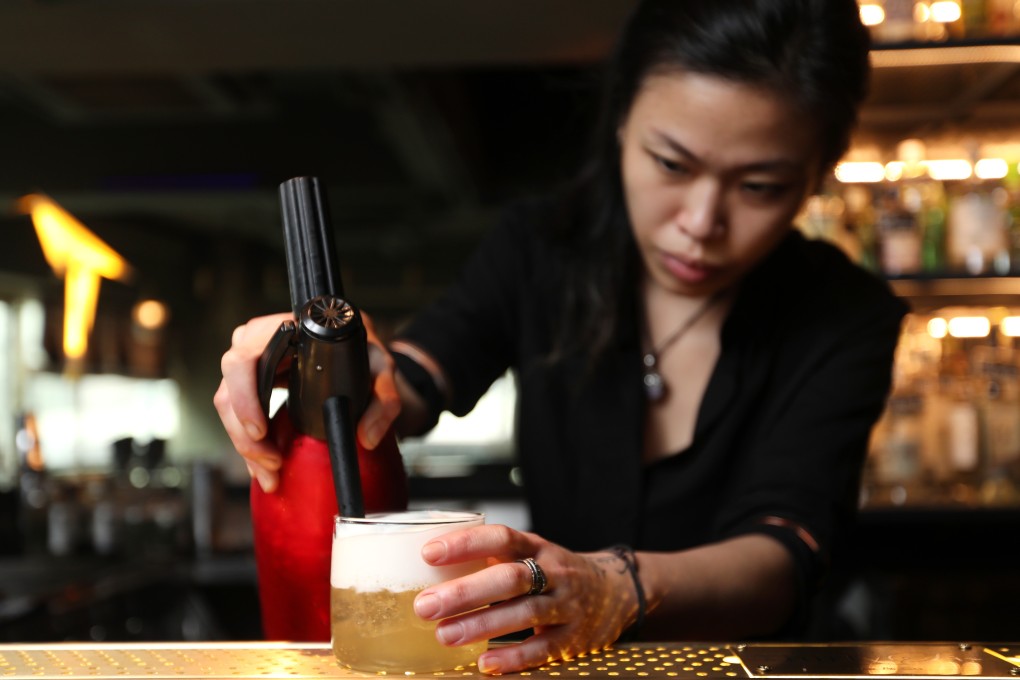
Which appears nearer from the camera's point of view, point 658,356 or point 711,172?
point 711,172

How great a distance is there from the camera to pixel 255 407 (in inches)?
32.5

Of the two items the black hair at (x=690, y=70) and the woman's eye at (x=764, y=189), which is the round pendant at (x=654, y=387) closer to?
the black hair at (x=690, y=70)

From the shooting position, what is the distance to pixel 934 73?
267 cm

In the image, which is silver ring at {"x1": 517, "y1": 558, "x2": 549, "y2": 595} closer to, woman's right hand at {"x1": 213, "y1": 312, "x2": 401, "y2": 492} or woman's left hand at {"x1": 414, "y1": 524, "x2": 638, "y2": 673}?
woman's left hand at {"x1": 414, "y1": 524, "x2": 638, "y2": 673}

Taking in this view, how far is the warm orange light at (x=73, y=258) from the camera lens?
3688 millimetres

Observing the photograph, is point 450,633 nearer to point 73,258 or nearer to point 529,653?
point 529,653

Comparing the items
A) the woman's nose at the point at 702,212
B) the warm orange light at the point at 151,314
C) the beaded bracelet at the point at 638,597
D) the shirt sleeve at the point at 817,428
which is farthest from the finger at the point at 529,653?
the warm orange light at the point at 151,314

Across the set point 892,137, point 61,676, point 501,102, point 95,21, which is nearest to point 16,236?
point 95,21

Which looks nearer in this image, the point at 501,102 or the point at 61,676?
the point at 61,676

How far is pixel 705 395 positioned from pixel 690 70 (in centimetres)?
41

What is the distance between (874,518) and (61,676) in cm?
230

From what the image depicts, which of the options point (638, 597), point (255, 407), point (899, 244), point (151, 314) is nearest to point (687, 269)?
point (638, 597)

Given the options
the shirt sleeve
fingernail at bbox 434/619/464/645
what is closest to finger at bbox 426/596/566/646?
fingernail at bbox 434/619/464/645

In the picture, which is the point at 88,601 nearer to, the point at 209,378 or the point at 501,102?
the point at 209,378
